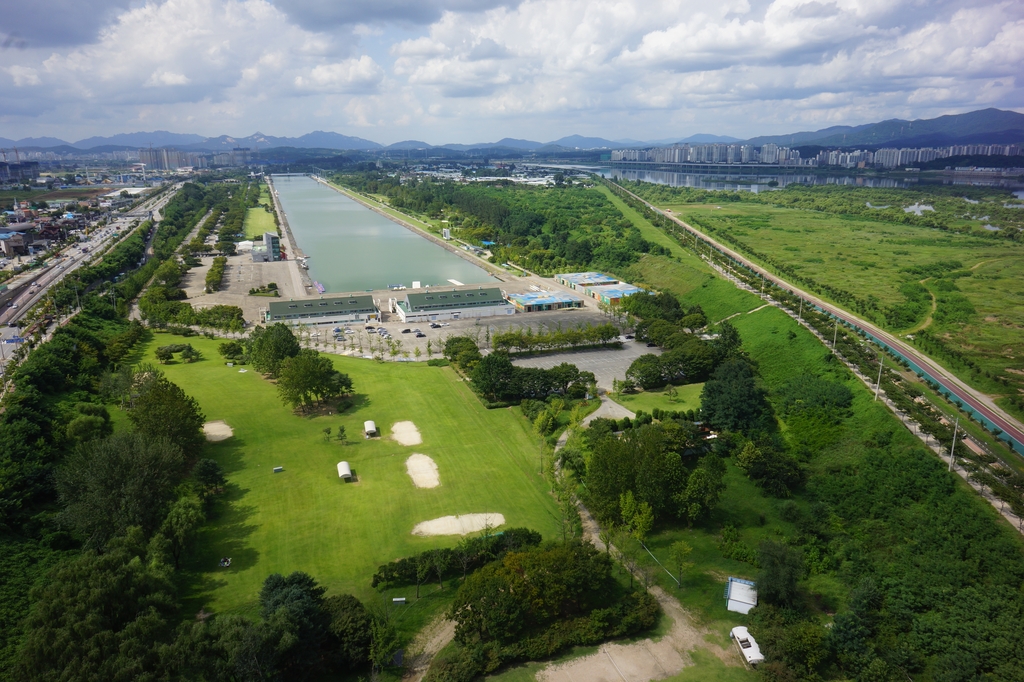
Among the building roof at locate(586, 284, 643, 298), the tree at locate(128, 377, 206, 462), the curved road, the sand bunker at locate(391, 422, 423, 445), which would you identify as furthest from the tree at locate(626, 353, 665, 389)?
the tree at locate(128, 377, 206, 462)

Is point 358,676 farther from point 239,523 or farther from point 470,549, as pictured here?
point 239,523

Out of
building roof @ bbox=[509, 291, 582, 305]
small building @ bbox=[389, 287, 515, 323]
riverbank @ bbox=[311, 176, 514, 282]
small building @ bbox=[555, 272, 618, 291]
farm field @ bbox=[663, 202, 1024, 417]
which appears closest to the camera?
farm field @ bbox=[663, 202, 1024, 417]

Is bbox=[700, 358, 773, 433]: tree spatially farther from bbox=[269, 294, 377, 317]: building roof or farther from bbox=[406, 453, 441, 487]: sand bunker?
bbox=[269, 294, 377, 317]: building roof

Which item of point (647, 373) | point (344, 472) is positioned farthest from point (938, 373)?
point (344, 472)

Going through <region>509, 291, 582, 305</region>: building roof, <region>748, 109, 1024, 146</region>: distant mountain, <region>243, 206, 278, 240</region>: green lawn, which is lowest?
<region>509, 291, 582, 305</region>: building roof

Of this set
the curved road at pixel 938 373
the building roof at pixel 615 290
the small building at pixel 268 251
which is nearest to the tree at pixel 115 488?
the curved road at pixel 938 373

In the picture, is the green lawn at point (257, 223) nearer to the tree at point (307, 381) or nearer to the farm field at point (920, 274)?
the tree at point (307, 381)
